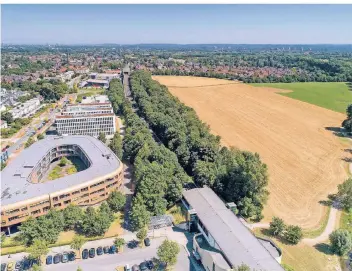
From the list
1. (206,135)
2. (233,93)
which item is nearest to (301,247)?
(206,135)

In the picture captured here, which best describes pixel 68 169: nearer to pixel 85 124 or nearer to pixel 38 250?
pixel 85 124

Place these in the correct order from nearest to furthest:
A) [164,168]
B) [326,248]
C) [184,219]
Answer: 1. [326,248]
2. [184,219]
3. [164,168]

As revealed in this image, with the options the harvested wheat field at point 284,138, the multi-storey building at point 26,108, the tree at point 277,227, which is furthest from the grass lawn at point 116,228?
the multi-storey building at point 26,108

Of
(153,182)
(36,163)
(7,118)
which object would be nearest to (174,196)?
(153,182)

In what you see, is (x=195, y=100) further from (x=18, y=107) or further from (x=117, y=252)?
(x=117, y=252)

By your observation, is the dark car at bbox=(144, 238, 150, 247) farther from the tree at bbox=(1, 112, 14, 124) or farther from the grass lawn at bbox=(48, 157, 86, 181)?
the tree at bbox=(1, 112, 14, 124)

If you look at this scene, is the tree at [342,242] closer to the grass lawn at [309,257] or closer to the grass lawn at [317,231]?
the grass lawn at [309,257]

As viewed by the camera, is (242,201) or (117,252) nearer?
(117,252)
